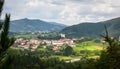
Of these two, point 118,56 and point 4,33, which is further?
point 118,56

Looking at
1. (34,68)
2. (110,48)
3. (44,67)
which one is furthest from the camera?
(44,67)

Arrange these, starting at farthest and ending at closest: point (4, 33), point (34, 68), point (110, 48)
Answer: point (34, 68)
point (110, 48)
point (4, 33)

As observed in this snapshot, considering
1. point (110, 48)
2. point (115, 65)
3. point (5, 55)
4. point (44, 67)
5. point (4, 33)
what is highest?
point (4, 33)

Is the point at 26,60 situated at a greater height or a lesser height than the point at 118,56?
lesser

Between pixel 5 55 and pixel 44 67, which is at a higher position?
pixel 5 55

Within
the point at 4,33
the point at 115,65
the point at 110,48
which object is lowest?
the point at 115,65

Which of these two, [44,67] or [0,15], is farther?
[44,67]

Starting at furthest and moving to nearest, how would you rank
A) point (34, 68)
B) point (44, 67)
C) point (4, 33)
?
1. point (44, 67)
2. point (34, 68)
3. point (4, 33)

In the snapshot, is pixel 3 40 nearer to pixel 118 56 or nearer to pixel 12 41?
pixel 12 41

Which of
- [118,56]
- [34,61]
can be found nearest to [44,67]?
[34,61]
